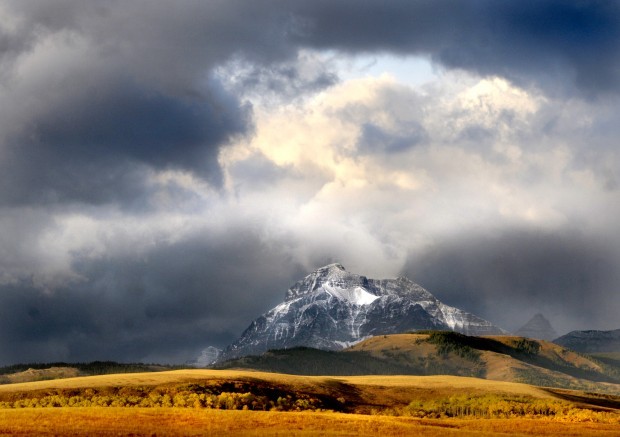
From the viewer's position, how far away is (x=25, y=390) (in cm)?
18912

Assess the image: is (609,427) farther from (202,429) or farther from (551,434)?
(202,429)

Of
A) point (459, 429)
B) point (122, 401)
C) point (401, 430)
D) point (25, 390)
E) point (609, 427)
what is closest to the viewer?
point (401, 430)

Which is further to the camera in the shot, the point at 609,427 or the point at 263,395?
the point at 263,395

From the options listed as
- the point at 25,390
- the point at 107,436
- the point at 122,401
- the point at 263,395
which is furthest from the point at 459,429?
the point at 25,390

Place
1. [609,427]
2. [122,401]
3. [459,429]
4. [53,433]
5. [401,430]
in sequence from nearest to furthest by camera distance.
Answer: [53,433] < [401,430] < [459,429] < [609,427] < [122,401]

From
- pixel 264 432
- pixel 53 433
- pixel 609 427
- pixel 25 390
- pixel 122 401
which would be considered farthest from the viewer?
pixel 25 390

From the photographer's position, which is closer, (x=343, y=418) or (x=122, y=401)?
(x=343, y=418)

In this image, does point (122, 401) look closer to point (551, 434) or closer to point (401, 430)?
point (401, 430)

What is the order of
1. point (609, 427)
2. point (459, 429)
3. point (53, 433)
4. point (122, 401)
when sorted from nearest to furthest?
point (53, 433) < point (459, 429) < point (609, 427) < point (122, 401)

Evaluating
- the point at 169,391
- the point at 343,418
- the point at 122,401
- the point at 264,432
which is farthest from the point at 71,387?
the point at 264,432

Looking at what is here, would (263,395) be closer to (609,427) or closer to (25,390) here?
(25,390)

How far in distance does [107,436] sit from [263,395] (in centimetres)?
11233

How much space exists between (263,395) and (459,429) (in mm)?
91340

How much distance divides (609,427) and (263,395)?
8754cm
